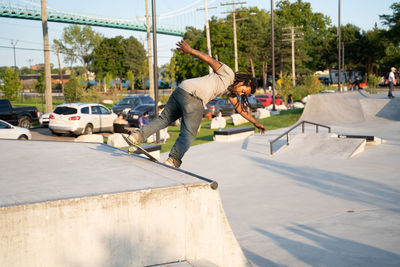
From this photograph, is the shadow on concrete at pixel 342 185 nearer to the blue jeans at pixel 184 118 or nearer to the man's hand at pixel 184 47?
the blue jeans at pixel 184 118

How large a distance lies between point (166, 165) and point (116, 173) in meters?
0.76

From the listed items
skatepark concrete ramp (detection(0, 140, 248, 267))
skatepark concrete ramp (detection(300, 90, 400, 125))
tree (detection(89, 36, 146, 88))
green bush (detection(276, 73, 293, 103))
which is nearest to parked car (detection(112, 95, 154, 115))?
skatepark concrete ramp (detection(300, 90, 400, 125))

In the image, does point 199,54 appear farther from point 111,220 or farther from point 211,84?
point 111,220

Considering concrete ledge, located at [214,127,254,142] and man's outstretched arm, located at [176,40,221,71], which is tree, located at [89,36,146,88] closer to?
concrete ledge, located at [214,127,254,142]

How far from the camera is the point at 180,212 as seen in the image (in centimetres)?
348

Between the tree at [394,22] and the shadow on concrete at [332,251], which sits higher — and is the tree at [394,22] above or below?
above

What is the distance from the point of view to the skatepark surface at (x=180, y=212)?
10.0ft

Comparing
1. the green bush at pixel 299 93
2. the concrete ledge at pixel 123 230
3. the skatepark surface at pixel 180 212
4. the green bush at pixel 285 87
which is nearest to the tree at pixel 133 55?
the green bush at pixel 299 93

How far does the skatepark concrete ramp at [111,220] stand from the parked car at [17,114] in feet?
60.9

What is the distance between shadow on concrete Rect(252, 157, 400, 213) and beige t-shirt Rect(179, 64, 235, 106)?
144 inches

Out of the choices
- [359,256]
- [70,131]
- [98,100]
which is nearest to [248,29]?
[98,100]

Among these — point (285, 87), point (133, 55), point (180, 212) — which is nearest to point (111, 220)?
point (180, 212)

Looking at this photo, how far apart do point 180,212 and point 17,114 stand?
2047 centimetres

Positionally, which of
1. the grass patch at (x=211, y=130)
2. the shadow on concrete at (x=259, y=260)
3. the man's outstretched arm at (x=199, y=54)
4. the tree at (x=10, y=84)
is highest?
the tree at (x=10, y=84)
